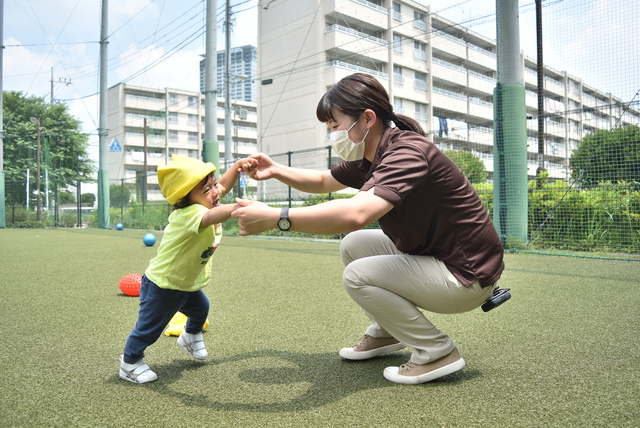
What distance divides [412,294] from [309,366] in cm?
56

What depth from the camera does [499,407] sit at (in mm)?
1581

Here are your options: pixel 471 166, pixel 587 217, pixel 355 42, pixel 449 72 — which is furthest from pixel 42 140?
pixel 587 217

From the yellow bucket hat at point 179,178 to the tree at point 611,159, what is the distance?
6.11m

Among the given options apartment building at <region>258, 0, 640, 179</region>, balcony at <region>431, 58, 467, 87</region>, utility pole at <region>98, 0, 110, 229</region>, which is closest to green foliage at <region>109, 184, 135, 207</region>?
utility pole at <region>98, 0, 110, 229</region>

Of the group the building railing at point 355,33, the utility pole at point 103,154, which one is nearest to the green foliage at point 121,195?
the utility pole at point 103,154

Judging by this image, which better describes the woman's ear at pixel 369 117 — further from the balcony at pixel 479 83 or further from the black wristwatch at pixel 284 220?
the balcony at pixel 479 83

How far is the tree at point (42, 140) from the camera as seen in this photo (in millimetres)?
28094

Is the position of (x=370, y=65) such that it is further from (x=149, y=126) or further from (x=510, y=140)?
(x=149, y=126)

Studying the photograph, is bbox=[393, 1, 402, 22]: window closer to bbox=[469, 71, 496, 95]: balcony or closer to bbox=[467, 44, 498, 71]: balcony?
bbox=[467, 44, 498, 71]: balcony

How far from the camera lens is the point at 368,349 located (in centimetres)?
216

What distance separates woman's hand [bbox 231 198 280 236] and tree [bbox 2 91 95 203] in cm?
2934

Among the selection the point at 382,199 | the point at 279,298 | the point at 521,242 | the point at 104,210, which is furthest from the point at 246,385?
the point at 104,210

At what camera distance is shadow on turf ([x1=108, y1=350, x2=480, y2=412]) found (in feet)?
5.42

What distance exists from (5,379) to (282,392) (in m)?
1.13
